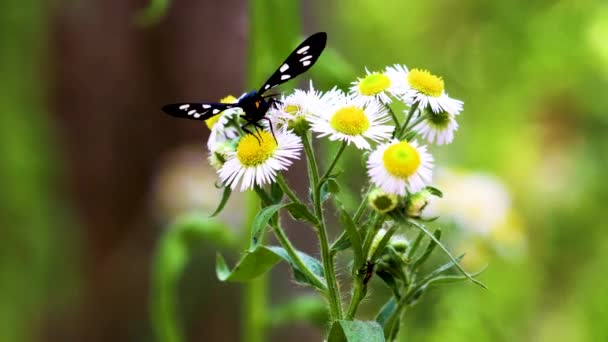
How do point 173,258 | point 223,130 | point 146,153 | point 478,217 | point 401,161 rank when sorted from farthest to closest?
point 146,153 < point 478,217 < point 173,258 < point 223,130 < point 401,161

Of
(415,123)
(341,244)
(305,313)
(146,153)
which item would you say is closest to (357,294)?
(341,244)

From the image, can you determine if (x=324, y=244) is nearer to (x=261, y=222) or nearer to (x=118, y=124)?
(x=261, y=222)

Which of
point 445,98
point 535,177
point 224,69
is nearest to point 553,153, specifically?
point 535,177

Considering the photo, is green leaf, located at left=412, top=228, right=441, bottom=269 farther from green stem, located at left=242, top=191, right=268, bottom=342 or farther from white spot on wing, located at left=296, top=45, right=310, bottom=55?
green stem, located at left=242, top=191, right=268, bottom=342

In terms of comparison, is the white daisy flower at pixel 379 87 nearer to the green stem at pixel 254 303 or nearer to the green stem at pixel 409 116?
the green stem at pixel 409 116

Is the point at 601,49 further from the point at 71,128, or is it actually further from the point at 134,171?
the point at 71,128

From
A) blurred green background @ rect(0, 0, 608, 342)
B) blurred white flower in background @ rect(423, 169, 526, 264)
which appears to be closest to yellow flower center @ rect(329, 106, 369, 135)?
blurred white flower in background @ rect(423, 169, 526, 264)
